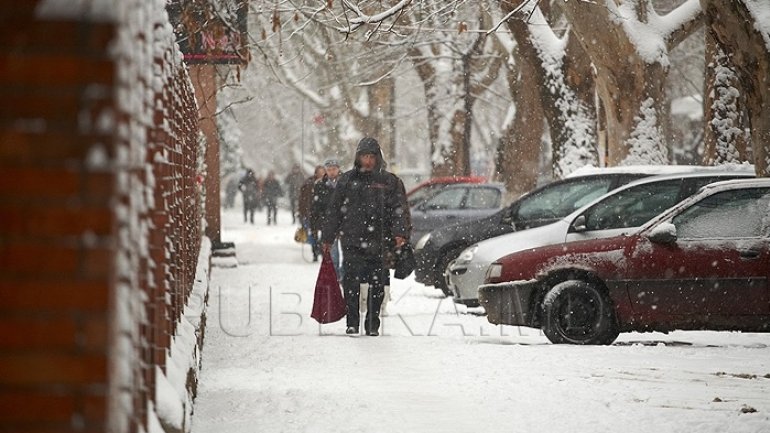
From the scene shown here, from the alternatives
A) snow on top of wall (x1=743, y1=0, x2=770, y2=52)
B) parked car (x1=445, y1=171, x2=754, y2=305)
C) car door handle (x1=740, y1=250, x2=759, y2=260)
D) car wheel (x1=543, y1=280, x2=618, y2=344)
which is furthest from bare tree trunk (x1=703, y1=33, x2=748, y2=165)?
car wheel (x1=543, y1=280, x2=618, y2=344)

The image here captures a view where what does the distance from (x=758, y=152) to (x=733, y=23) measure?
1.32 metres

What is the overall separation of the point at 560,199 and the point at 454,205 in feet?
21.7

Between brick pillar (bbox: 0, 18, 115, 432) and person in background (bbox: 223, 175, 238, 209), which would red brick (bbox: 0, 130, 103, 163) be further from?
person in background (bbox: 223, 175, 238, 209)

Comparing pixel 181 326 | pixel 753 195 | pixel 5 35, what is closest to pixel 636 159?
pixel 753 195

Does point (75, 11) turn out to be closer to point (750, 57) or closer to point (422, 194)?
point (750, 57)

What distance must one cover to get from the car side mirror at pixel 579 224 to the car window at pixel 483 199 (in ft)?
32.0

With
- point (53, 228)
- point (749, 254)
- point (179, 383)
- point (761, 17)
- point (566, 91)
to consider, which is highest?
point (761, 17)

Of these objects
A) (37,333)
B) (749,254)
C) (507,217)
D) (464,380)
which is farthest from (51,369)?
(507,217)

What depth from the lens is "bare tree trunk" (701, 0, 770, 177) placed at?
41.0 ft

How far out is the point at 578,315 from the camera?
1105 centimetres

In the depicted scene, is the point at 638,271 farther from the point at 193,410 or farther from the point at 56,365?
the point at 56,365

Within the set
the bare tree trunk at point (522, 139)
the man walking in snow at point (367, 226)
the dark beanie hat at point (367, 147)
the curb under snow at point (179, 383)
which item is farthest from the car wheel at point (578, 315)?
the bare tree trunk at point (522, 139)

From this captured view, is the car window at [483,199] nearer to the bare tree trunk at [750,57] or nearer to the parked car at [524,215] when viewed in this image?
the parked car at [524,215]

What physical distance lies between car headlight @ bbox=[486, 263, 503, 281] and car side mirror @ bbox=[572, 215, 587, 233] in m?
0.87
